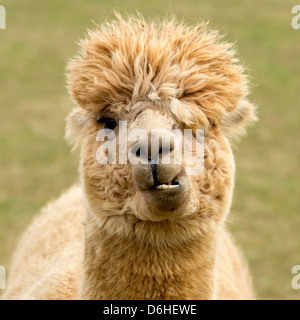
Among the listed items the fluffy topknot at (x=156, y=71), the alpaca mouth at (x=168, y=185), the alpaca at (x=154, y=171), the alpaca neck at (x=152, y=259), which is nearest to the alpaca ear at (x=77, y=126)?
the alpaca at (x=154, y=171)

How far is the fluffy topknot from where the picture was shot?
3.00 meters

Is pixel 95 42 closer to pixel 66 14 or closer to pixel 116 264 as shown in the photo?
pixel 116 264

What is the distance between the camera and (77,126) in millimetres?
3420

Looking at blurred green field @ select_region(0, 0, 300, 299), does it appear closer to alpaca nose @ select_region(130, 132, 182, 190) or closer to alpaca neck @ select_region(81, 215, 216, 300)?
alpaca neck @ select_region(81, 215, 216, 300)

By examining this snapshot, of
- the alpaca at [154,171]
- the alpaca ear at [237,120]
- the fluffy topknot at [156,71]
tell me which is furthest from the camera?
the alpaca ear at [237,120]

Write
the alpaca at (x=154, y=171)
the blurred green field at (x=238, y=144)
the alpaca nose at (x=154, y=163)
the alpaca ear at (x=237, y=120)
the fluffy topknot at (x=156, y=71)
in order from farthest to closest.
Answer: the blurred green field at (x=238, y=144) → the alpaca ear at (x=237, y=120) → the fluffy topknot at (x=156, y=71) → the alpaca at (x=154, y=171) → the alpaca nose at (x=154, y=163)

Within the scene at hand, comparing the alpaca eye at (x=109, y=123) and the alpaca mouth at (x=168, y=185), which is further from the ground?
the alpaca eye at (x=109, y=123)

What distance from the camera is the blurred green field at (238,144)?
8.47 metres

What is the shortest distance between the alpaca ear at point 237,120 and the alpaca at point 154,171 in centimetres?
1

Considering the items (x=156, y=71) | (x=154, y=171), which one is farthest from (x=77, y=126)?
(x=154, y=171)

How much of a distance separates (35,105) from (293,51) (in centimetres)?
721

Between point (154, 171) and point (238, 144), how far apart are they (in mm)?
8611

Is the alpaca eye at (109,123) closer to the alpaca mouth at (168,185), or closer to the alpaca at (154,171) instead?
the alpaca at (154,171)

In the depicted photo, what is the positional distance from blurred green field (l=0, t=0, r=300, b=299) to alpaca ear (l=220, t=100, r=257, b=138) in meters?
0.19
